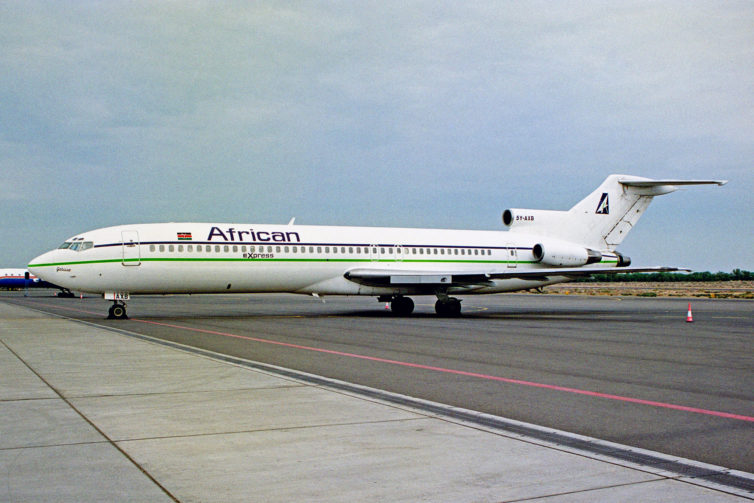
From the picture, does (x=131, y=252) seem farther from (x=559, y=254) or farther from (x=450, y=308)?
(x=559, y=254)

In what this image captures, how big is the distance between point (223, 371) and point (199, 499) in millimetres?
6194

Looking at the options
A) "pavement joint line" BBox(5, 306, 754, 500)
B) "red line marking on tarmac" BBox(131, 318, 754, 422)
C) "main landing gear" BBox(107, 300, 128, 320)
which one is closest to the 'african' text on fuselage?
"main landing gear" BBox(107, 300, 128, 320)

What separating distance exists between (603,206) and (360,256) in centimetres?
1202

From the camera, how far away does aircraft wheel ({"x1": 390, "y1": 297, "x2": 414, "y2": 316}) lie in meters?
28.6

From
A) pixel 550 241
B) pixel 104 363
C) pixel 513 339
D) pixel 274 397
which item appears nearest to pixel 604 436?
pixel 274 397

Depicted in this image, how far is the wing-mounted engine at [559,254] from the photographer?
3108cm

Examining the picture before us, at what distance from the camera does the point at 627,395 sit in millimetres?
8953

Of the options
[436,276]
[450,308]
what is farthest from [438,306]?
[436,276]

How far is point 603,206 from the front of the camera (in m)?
32.4

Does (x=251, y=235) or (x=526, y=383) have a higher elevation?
(x=251, y=235)

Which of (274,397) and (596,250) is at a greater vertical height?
(596,250)

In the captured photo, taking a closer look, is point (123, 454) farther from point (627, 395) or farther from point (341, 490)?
point (627, 395)

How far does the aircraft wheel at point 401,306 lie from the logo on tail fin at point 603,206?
10008 mm

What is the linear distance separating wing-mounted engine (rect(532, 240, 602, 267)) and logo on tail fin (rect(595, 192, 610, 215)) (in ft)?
7.06
